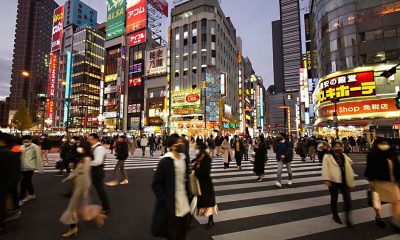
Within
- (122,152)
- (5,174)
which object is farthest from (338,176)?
(122,152)

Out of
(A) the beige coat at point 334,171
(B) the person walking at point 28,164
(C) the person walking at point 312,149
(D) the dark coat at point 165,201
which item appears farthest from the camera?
(C) the person walking at point 312,149

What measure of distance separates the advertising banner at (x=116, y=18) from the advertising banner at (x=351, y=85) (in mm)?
61496

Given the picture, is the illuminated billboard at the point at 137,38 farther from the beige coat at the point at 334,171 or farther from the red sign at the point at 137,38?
the beige coat at the point at 334,171

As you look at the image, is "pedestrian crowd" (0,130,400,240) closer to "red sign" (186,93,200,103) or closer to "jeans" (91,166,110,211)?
"jeans" (91,166,110,211)

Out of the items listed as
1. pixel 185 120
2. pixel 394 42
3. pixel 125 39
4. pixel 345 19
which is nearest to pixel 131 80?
pixel 125 39

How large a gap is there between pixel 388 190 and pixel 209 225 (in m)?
3.29

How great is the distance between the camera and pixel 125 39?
70.6m

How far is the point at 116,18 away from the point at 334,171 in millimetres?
81667

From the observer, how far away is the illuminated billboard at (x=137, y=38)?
217 ft

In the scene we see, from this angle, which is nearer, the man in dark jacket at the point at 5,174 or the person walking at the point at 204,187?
the man in dark jacket at the point at 5,174

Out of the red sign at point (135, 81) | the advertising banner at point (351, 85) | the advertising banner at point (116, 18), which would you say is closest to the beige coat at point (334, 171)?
the advertising banner at point (351, 85)

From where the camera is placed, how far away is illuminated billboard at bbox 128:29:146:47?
2603 inches

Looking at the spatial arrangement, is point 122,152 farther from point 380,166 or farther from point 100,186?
point 380,166

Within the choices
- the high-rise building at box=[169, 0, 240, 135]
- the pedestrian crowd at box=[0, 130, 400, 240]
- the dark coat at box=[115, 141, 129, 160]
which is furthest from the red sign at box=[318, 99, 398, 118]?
the dark coat at box=[115, 141, 129, 160]
